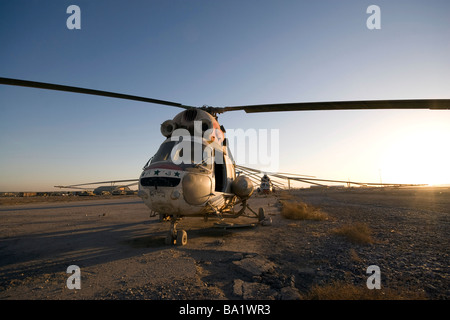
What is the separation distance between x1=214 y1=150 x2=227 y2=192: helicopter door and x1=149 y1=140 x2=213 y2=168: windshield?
82 centimetres

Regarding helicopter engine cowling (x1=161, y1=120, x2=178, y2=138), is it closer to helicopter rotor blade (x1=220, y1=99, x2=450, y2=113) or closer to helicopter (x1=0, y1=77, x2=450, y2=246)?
helicopter (x1=0, y1=77, x2=450, y2=246)

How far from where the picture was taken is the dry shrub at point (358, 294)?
2932 millimetres

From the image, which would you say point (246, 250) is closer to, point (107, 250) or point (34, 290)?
point (107, 250)

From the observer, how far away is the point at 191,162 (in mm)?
6293

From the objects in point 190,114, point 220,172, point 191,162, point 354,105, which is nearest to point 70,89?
point 190,114


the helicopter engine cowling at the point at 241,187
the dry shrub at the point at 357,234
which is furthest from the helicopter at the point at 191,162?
the dry shrub at the point at 357,234

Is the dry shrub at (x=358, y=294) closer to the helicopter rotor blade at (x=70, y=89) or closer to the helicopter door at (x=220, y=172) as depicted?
the helicopter door at (x=220, y=172)

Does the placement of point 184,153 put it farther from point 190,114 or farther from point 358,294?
point 358,294

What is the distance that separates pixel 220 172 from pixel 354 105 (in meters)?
5.07

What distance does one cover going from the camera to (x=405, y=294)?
311 cm

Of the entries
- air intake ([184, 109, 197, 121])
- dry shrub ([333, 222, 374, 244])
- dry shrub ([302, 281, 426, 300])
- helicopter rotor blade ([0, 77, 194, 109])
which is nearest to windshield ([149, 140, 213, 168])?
air intake ([184, 109, 197, 121])

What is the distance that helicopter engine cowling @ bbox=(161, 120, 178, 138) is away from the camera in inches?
291

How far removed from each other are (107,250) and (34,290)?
2.55 m
